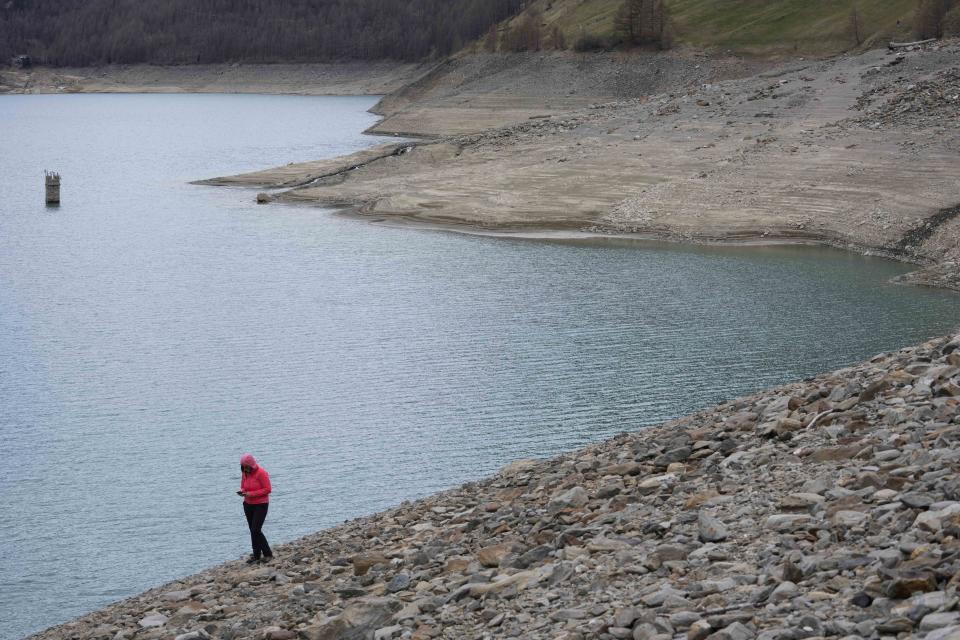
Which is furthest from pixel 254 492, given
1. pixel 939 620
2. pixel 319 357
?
pixel 319 357

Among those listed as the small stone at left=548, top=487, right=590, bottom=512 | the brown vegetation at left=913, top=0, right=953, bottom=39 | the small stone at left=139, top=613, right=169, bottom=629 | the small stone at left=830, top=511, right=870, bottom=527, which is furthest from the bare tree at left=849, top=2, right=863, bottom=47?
the small stone at left=139, top=613, right=169, bottom=629

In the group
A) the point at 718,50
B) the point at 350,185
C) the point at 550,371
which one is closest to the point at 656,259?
the point at 550,371

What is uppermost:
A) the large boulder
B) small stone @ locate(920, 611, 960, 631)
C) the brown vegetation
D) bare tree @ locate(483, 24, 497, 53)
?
bare tree @ locate(483, 24, 497, 53)

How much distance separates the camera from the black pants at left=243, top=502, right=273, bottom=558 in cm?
1819

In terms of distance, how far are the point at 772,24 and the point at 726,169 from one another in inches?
2062

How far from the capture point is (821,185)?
58625mm

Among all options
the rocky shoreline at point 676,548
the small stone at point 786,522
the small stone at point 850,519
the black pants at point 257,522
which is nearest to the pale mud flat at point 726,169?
the rocky shoreline at point 676,548

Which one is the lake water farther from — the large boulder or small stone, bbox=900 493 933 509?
small stone, bbox=900 493 933 509

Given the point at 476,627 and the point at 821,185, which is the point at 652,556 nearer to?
the point at 476,627

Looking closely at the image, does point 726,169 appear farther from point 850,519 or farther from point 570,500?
point 850,519

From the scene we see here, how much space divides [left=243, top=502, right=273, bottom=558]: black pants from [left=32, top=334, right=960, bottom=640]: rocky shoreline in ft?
1.24

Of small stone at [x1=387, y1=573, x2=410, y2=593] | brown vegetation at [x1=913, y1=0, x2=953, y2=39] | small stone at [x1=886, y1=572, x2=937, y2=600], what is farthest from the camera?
brown vegetation at [x1=913, y1=0, x2=953, y2=39]

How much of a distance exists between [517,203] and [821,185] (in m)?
15.5

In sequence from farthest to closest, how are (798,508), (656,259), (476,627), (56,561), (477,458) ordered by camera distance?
(656,259)
(477,458)
(56,561)
(798,508)
(476,627)
